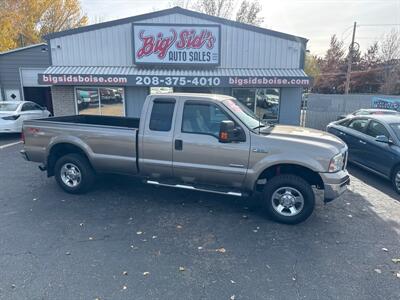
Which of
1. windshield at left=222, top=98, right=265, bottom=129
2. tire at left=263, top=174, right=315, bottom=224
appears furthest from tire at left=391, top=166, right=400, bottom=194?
windshield at left=222, top=98, right=265, bottom=129

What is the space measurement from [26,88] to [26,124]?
1446 centimetres

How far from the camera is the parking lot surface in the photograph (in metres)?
2.91

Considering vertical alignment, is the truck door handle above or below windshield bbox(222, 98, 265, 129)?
below

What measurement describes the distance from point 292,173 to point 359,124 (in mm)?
4298

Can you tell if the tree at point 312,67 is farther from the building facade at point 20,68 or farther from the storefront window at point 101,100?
the storefront window at point 101,100

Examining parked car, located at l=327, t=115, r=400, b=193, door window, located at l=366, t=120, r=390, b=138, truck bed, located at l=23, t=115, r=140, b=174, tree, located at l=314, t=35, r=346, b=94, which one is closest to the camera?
truck bed, located at l=23, t=115, r=140, b=174

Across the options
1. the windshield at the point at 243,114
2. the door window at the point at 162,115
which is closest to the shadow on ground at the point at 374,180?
the windshield at the point at 243,114

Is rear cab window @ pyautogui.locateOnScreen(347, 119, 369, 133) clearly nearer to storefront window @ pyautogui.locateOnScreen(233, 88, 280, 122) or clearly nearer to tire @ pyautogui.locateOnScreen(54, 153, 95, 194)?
Answer: storefront window @ pyautogui.locateOnScreen(233, 88, 280, 122)

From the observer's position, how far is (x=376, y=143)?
6492 mm

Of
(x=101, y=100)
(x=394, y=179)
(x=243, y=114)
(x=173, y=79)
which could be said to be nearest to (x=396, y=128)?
(x=394, y=179)

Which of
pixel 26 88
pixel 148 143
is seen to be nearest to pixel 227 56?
pixel 148 143

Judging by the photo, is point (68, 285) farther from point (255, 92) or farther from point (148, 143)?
point (255, 92)

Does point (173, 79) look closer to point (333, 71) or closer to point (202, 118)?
point (202, 118)

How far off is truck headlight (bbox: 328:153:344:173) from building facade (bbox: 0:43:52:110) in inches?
693
